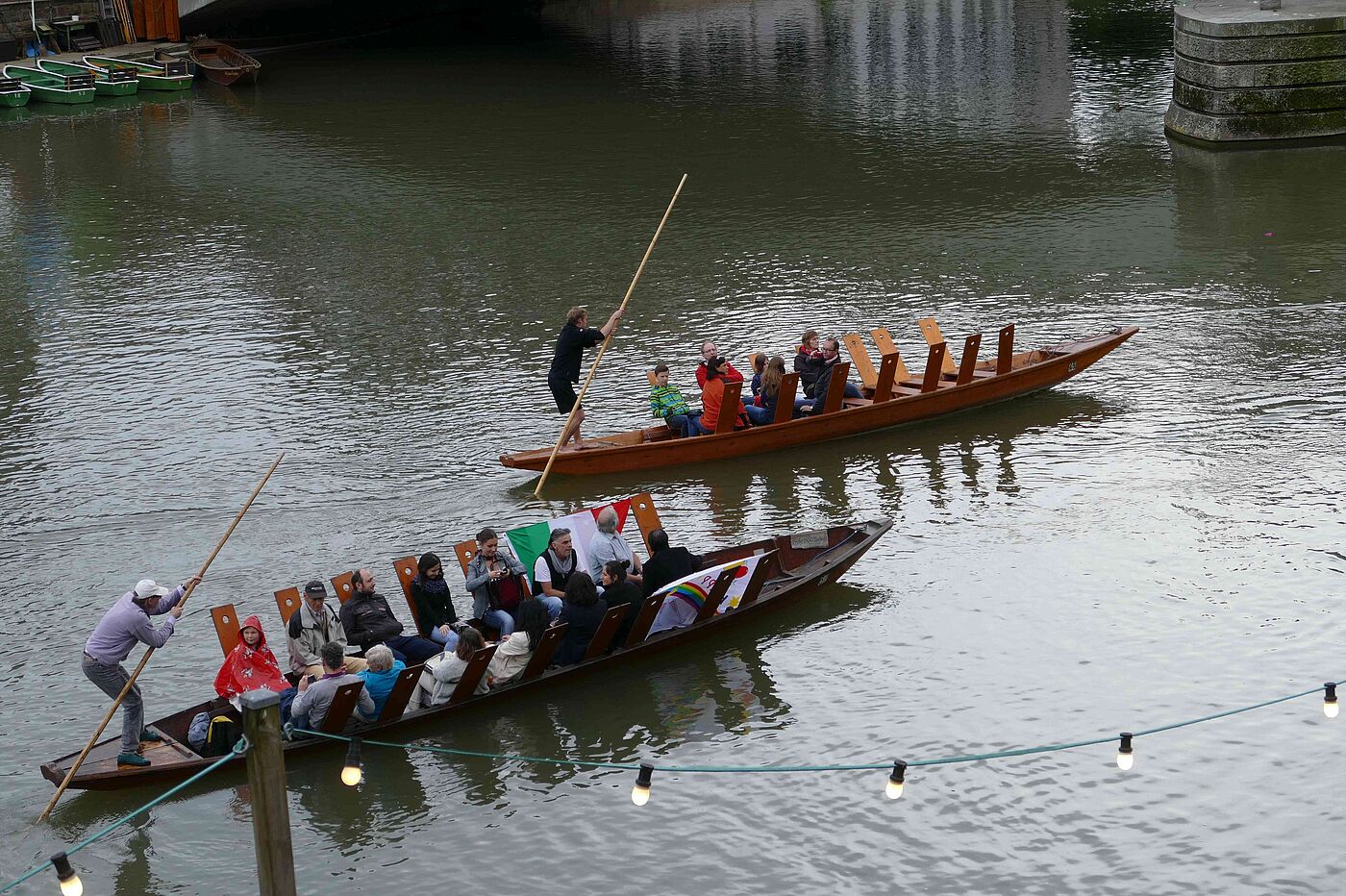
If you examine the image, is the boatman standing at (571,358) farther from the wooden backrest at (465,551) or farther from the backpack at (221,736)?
the backpack at (221,736)

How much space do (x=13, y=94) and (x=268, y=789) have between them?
37.1 m

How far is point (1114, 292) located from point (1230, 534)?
843 cm

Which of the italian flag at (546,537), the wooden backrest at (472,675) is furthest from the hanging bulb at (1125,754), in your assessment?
the italian flag at (546,537)

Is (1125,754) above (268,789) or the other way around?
the other way around

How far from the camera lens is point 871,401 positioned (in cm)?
1778

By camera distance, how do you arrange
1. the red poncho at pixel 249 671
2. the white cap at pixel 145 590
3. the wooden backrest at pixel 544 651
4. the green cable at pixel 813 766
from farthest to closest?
1. the wooden backrest at pixel 544 651
2. the red poncho at pixel 249 671
3. the white cap at pixel 145 590
4. the green cable at pixel 813 766

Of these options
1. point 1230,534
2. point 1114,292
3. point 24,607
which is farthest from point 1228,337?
point 24,607

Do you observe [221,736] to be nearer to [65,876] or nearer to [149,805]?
[149,805]

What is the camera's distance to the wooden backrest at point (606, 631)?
39.7ft

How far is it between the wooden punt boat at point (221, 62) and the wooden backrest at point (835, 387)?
99.6ft

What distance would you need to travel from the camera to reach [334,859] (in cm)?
1055

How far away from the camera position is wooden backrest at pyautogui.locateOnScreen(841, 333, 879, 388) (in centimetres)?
1820

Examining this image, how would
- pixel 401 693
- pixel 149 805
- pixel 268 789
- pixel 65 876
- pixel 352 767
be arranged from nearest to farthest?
pixel 268 789 → pixel 65 876 → pixel 352 767 → pixel 149 805 → pixel 401 693

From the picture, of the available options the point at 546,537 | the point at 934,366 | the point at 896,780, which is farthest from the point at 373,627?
the point at 934,366
